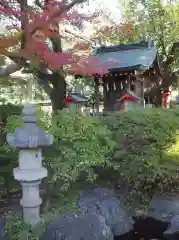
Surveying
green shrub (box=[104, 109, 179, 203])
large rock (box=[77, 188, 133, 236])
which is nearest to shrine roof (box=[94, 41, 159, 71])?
green shrub (box=[104, 109, 179, 203])

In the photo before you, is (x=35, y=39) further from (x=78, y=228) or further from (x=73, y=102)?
(x=73, y=102)

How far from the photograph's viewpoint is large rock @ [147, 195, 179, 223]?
4.59 m

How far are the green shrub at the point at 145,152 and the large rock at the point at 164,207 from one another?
0.49 feet

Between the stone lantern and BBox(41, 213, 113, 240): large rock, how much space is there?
0.23 meters

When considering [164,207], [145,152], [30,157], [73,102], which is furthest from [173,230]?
[73,102]

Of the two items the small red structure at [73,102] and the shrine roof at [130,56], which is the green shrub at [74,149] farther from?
the shrine roof at [130,56]

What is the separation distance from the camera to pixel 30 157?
11.7 feet

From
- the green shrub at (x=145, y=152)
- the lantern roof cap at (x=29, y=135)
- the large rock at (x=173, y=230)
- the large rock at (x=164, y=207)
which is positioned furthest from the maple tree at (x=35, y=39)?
the large rock at (x=173, y=230)

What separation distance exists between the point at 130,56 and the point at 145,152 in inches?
323

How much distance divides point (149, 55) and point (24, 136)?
9548mm

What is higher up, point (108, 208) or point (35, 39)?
point (35, 39)

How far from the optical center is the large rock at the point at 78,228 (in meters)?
3.57

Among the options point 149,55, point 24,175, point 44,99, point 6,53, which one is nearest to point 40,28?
point 6,53

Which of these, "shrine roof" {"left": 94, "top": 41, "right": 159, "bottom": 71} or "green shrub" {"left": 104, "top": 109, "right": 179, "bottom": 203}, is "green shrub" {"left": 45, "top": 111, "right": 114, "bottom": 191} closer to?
"green shrub" {"left": 104, "top": 109, "right": 179, "bottom": 203}
